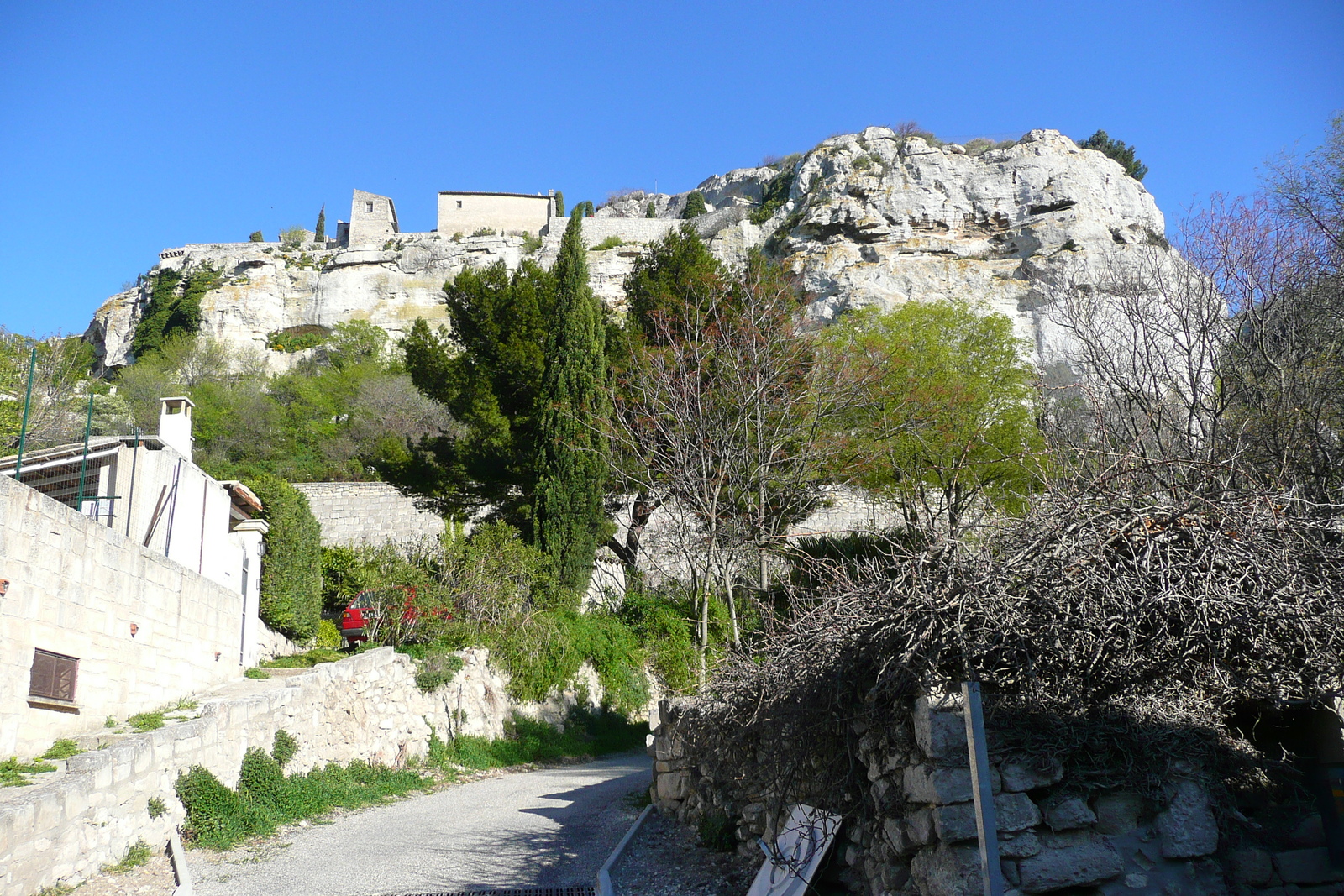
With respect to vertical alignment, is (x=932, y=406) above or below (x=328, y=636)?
above

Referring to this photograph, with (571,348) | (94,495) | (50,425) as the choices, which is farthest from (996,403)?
(50,425)

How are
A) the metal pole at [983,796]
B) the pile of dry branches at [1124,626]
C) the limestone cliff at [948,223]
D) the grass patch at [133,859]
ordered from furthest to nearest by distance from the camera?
the limestone cliff at [948,223], the grass patch at [133,859], the pile of dry branches at [1124,626], the metal pole at [983,796]

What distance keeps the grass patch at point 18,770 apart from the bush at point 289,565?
8403 millimetres

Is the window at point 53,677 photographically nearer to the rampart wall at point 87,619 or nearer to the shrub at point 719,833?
the rampart wall at point 87,619

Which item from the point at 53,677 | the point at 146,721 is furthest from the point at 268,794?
the point at 53,677

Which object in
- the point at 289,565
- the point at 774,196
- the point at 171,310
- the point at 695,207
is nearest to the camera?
the point at 289,565

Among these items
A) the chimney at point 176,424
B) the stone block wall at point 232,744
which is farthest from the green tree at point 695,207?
the stone block wall at point 232,744

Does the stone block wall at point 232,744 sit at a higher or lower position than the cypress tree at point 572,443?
lower

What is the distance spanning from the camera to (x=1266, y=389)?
9.59 m

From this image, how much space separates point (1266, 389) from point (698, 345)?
951cm

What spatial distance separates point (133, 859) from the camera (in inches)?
265

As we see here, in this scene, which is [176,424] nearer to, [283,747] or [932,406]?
[283,747]

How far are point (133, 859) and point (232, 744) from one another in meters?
2.07

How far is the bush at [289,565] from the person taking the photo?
14961 millimetres
